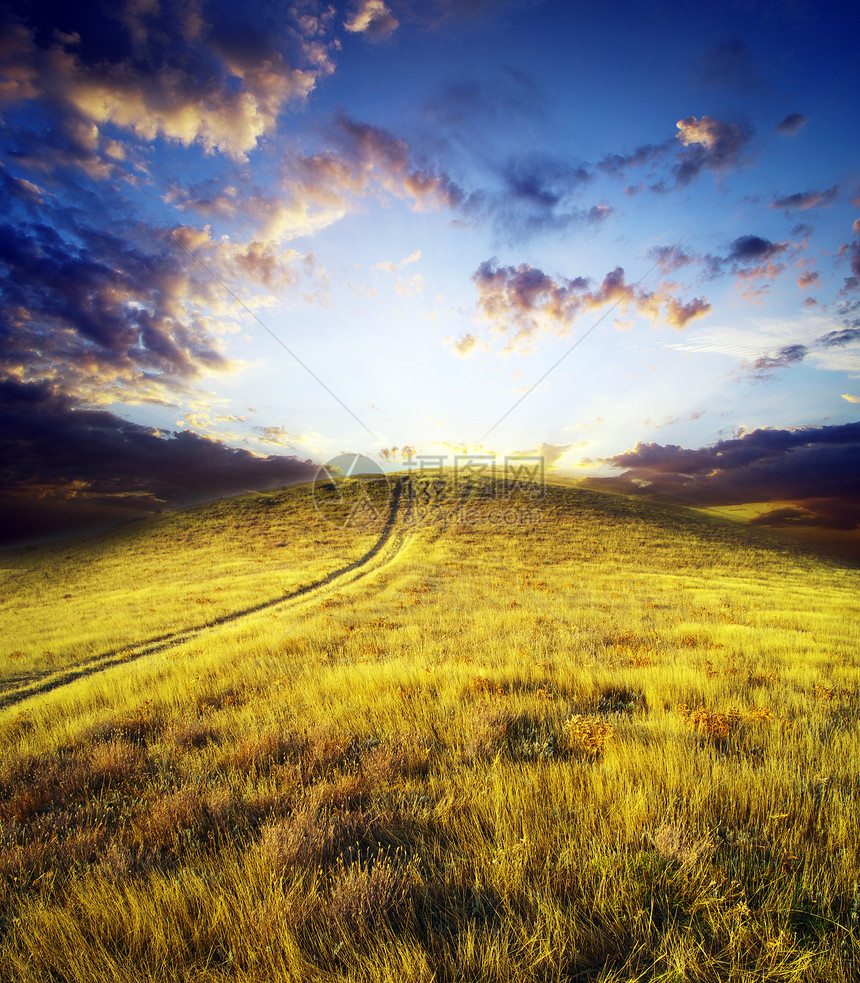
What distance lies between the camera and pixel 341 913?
7.87 feet

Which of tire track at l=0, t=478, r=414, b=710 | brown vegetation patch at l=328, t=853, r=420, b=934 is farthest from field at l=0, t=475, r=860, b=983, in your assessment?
tire track at l=0, t=478, r=414, b=710

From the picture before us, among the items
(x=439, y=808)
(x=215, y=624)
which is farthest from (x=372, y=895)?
(x=215, y=624)

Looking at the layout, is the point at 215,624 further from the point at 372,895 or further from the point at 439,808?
the point at 372,895

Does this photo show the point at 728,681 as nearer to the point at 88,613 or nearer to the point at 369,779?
the point at 369,779

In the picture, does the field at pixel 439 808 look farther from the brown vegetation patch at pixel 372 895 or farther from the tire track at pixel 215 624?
the tire track at pixel 215 624

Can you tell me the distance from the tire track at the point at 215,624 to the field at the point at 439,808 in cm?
21

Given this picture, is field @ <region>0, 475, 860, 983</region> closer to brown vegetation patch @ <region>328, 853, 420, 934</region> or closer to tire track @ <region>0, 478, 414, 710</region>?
brown vegetation patch @ <region>328, 853, 420, 934</region>

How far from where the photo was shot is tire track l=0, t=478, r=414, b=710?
33.8ft

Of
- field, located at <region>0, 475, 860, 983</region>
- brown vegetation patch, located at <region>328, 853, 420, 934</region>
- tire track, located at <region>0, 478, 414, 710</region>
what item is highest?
brown vegetation patch, located at <region>328, 853, 420, 934</region>

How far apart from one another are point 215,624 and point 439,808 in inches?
588

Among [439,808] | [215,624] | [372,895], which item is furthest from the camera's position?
[215,624]

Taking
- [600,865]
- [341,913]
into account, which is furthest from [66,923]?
[600,865]

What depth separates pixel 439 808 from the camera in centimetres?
346

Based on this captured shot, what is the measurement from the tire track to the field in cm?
21
